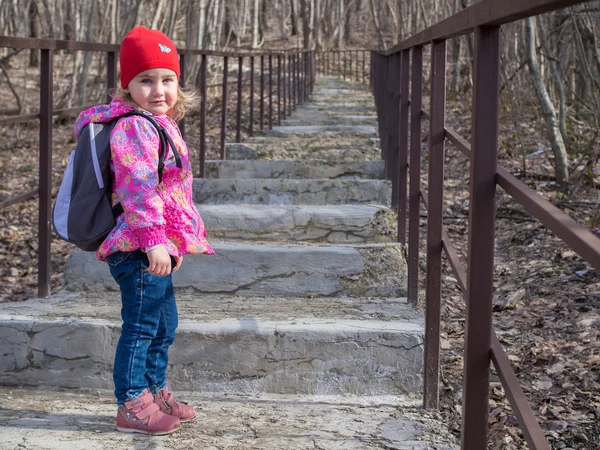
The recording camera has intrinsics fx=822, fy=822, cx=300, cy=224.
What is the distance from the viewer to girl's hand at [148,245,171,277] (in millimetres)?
2392

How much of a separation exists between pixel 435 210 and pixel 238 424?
962mm

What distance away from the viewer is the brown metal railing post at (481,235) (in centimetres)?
173

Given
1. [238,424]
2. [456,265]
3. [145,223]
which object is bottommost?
[238,424]

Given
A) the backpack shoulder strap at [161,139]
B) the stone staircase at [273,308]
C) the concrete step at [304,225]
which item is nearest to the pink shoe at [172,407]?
the stone staircase at [273,308]

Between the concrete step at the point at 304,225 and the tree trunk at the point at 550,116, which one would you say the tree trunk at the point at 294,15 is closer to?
the tree trunk at the point at 550,116

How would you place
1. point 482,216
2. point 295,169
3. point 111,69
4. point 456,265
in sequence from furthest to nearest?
point 295,169 < point 111,69 < point 456,265 < point 482,216

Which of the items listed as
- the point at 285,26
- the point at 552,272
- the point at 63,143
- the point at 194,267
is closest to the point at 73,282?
the point at 194,267

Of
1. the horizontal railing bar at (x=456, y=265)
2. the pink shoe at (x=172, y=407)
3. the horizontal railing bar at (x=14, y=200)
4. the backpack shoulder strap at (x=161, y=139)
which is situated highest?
the backpack shoulder strap at (x=161, y=139)

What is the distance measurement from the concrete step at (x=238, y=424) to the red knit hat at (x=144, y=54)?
→ 3.62 ft

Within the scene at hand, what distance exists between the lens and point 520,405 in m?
1.58

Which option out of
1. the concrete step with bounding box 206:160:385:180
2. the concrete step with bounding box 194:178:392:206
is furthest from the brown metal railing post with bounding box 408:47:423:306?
the concrete step with bounding box 206:160:385:180

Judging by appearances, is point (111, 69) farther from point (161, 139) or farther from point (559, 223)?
point (559, 223)

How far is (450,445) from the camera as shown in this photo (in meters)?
2.50

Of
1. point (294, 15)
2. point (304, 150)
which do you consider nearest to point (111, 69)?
point (304, 150)
